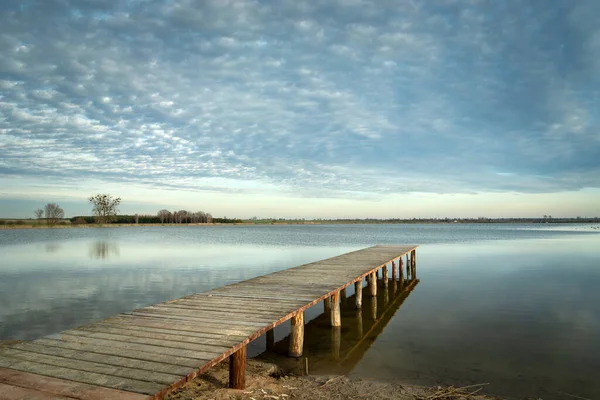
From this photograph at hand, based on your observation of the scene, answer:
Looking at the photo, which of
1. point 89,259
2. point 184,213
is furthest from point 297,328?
point 184,213

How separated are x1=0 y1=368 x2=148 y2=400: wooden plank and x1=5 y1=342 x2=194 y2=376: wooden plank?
580mm

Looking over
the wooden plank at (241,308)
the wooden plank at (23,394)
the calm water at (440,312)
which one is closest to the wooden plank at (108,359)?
the wooden plank at (23,394)

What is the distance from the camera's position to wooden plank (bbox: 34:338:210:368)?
16.0 ft

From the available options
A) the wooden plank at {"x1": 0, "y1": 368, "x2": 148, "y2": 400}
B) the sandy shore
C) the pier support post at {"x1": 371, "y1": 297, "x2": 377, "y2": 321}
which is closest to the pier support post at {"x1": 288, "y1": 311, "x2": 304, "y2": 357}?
the sandy shore

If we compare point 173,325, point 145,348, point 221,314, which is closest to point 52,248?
point 221,314

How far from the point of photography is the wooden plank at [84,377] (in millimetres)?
4156

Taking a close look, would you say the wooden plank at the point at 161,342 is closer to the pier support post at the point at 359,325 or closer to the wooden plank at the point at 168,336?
the wooden plank at the point at 168,336

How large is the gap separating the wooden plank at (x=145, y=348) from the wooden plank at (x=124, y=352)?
78 mm

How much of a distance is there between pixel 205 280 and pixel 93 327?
12.1 meters

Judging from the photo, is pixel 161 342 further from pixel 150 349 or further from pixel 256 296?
pixel 256 296

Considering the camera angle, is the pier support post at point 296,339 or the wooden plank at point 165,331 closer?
the wooden plank at point 165,331

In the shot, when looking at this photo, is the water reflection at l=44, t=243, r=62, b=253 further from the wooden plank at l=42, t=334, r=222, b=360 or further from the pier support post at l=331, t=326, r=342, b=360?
the wooden plank at l=42, t=334, r=222, b=360

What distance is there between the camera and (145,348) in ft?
17.7

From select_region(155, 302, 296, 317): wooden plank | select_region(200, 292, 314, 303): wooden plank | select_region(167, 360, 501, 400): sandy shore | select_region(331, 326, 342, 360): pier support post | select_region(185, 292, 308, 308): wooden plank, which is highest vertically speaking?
select_region(155, 302, 296, 317): wooden plank
